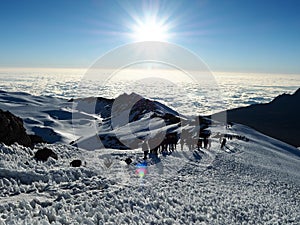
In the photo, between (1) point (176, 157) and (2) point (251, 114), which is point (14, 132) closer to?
Answer: (1) point (176, 157)

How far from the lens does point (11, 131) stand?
26141mm

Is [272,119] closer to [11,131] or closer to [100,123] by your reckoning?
[100,123]

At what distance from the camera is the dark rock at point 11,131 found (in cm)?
2487

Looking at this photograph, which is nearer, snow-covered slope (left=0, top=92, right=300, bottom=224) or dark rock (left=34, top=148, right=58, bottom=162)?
snow-covered slope (left=0, top=92, right=300, bottom=224)

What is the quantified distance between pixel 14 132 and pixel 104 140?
48327mm

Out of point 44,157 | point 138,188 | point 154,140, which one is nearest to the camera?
point 138,188

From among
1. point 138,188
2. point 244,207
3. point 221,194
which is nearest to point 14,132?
point 138,188

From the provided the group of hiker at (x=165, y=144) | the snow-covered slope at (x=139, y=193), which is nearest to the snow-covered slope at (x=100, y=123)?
the group of hiker at (x=165, y=144)

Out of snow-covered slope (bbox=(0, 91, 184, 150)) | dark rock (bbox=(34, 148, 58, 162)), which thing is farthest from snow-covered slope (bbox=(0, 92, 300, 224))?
snow-covered slope (bbox=(0, 91, 184, 150))

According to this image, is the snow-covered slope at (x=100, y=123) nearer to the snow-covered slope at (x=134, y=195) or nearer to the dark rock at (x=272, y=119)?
the snow-covered slope at (x=134, y=195)

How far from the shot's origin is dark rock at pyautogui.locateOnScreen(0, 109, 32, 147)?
24.9m

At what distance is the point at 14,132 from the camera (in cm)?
2678

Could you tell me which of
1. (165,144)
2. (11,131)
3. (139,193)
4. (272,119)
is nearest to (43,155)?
(11,131)

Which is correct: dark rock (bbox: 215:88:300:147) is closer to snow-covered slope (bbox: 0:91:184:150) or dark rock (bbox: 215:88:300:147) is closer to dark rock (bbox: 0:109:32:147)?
snow-covered slope (bbox: 0:91:184:150)
